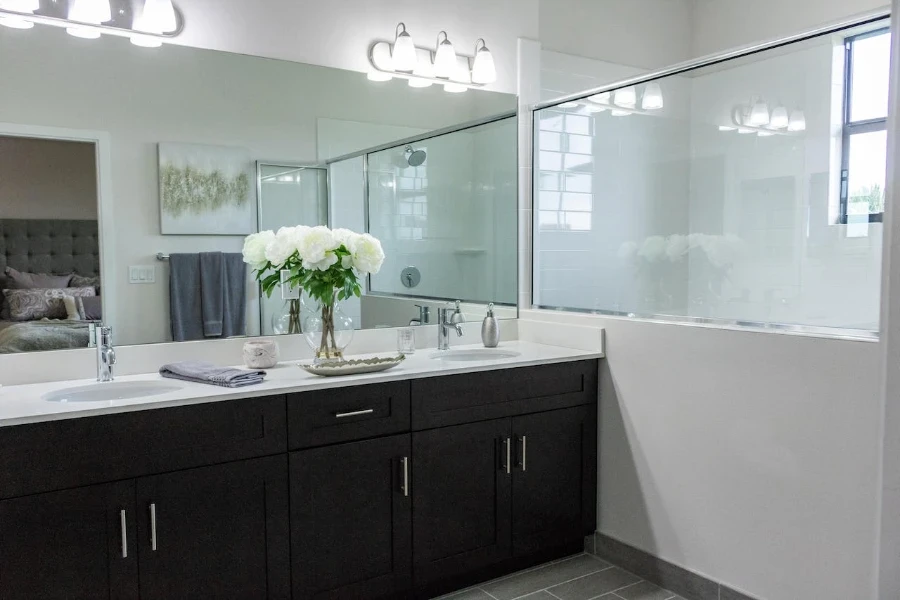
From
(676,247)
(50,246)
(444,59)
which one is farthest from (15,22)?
(676,247)

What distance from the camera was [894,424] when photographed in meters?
1.85

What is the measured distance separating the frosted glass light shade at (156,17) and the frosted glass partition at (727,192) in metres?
1.62

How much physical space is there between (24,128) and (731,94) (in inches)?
99.9

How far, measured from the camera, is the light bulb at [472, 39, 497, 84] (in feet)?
10.3

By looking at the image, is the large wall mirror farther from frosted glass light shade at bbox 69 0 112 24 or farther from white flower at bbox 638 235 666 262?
white flower at bbox 638 235 666 262

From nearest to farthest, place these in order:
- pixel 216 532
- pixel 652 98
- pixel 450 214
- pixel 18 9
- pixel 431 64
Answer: pixel 216 532, pixel 18 9, pixel 652 98, pixel 431 64, pixel 450 214

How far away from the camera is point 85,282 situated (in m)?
2.33

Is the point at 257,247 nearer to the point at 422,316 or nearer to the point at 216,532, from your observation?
the point at 422,316

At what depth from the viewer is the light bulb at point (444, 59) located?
9.99 ft

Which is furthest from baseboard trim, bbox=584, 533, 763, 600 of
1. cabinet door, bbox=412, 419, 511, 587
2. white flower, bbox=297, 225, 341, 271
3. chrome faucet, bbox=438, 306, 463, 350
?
white flower, bbox=297, 225, 341, 271

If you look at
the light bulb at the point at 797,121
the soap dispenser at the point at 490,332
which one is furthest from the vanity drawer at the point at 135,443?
the light bulb at the point at 797,121

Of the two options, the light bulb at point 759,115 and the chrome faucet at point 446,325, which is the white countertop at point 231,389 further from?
the light bulb at point 759,115

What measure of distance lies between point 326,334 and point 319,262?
0.29 m

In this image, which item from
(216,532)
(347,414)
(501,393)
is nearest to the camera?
(216,532)
